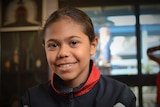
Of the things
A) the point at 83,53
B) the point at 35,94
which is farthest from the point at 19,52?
the point at 83,53

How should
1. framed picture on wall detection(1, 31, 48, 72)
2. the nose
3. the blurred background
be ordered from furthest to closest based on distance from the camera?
framed picture on wall detection(1, 31, 48, 72), the blurred background, the nose

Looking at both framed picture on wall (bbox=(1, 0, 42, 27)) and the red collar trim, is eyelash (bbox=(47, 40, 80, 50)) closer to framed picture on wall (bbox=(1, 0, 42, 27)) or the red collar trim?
the red collar trim

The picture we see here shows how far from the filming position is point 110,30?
6.01ft

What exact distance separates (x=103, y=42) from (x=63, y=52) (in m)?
1.38

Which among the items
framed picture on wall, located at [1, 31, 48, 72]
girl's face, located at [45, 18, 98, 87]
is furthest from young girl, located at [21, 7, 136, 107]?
framed picture on wall, located at [1, 31, 48, 72]

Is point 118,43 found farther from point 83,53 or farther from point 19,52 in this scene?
point 83,53

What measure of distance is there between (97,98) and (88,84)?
40 mm

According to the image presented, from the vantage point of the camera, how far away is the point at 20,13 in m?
1.91

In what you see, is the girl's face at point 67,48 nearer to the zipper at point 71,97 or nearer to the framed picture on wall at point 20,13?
the zipper at point 71,97

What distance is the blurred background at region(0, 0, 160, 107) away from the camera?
1.78 meters

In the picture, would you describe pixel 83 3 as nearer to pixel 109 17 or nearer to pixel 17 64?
pixel 109 17

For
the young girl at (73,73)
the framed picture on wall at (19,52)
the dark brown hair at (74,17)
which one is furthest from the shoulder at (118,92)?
the framed picture on wall at (19,52)

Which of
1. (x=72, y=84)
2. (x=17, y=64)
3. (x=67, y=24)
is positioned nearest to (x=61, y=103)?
(x=72, y=84)

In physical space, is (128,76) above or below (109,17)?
below
